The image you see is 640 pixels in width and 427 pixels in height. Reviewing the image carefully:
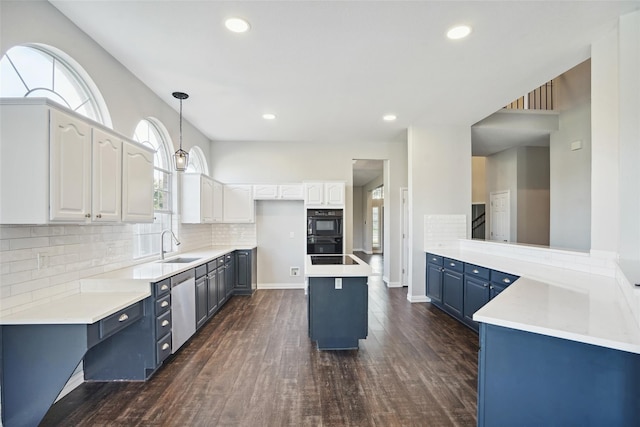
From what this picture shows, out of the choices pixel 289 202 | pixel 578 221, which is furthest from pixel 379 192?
pixel 578 221

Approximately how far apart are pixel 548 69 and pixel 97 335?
183 inches

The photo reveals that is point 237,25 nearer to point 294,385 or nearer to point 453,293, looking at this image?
point 294,385

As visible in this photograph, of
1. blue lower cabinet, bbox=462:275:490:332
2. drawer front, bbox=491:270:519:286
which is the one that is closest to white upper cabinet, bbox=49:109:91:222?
drawer front, bbox=491:270:519:286

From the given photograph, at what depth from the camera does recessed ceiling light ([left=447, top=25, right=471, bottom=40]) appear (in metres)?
2.31

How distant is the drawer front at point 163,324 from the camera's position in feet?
8.45

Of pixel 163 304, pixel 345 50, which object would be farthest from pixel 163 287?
pixel 345 50

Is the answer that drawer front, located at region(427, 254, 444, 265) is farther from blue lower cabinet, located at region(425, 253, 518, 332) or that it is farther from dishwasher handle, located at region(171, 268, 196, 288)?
dishwasher handle, located at region(171, 268, 196, 288)

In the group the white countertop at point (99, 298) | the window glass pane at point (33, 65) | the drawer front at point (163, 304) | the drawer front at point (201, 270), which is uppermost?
the window glass pane at point (33, 65)

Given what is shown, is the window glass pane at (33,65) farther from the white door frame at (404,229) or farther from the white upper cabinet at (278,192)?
the white door frame at (404,229)

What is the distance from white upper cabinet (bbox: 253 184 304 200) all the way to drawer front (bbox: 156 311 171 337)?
9.75 feet

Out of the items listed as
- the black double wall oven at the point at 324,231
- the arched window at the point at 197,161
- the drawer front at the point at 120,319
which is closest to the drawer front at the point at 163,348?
the drawer front at the point at 120,319

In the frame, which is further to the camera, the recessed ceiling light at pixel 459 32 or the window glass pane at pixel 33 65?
the recessed ceiling light at pixel 459 32

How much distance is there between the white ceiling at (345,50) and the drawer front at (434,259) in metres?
2.17

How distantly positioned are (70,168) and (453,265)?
4159 mm
